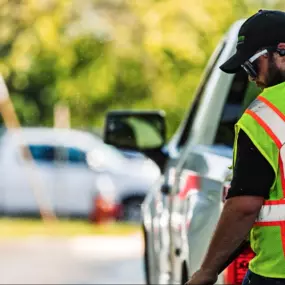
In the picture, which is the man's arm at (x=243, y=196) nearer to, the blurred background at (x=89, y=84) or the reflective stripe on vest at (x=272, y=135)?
the reflective stripe on vest at (x=272, y=135)

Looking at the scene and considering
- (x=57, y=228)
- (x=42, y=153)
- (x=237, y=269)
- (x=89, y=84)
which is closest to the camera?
(x=237, y=269)

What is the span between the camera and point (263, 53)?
151 inches

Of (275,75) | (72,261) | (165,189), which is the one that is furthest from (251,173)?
(72,261)

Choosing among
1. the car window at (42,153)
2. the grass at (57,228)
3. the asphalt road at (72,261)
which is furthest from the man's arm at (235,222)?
the car window at (42,153)

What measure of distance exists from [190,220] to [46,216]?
17.2 m

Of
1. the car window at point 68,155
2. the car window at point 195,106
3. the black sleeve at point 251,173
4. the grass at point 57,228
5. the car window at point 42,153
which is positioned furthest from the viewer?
the car window at point 42,153

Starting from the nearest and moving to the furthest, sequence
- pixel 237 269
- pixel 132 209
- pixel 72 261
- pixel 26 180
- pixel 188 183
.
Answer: pixel 237 269 < pixel 188 183 < pixel 72 261 < pixel 132 209 < pixel 26 180

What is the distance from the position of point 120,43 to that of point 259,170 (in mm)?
19651

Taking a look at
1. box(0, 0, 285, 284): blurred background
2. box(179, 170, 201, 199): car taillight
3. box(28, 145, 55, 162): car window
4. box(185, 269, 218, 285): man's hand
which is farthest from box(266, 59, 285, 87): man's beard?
box(28, 145, 55, 162): car window

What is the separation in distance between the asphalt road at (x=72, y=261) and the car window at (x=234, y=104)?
6.55 m

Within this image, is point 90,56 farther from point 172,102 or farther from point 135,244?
point 135,244

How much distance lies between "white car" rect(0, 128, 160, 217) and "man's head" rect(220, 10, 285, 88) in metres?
18.4

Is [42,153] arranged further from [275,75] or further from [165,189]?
[275,75]

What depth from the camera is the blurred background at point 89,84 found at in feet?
65.3
